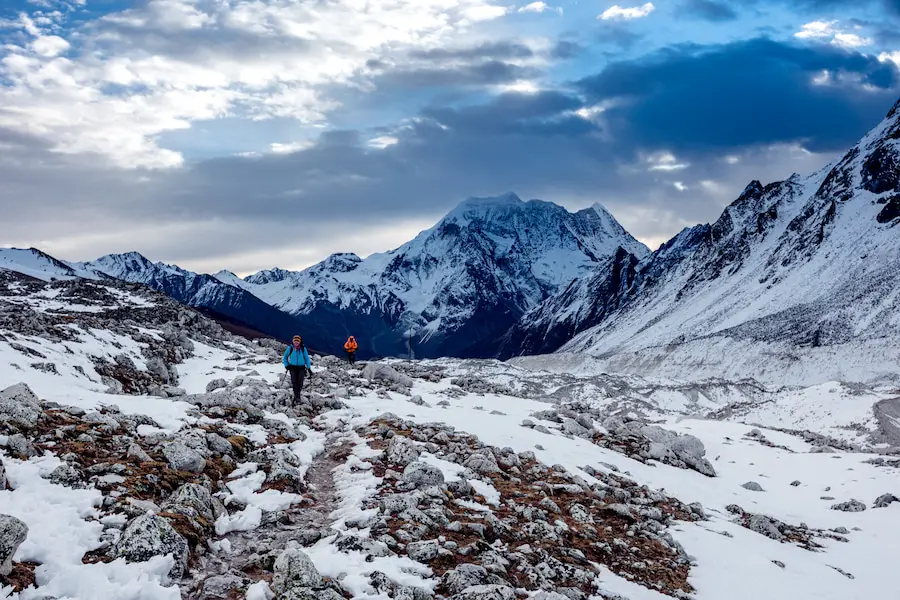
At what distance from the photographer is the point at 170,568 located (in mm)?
8469

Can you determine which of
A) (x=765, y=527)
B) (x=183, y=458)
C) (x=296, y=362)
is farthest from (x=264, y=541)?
(x=765, y=527)

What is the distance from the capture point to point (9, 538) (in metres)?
7.59

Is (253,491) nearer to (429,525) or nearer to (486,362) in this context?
(429,525)

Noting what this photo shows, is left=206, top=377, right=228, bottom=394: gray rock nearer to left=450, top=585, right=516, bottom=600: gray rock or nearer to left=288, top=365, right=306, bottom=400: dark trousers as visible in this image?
left=288, top=365, right=306, bottom=400: dark trousers

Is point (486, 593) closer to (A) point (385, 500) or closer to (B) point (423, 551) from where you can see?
(B) point (423, 551)

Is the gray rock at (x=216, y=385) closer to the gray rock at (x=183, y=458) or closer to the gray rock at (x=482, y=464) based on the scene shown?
the gray rock at (x=183, y=458)

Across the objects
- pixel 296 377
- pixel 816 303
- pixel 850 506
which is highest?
pixel 816 303

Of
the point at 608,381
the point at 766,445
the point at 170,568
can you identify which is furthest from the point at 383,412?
the point at 608,381

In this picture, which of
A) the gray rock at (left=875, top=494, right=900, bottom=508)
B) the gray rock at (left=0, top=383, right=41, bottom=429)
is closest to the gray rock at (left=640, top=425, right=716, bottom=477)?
the gray rock at (left=875, top=494, right=900, bottom=508)

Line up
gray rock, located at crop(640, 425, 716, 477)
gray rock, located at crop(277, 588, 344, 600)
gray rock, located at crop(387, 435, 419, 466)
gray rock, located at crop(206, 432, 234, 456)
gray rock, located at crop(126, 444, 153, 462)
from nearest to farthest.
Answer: gray rock, located at crop(277, 588, 344, 600), gray rock, located at crop(126, 444, 153, 462), gray rock, located at crop(206, 432, 234, 456), gray rock, located at crop(387, 435, 419, 466), gray rock, located at crop(640, 425, 716, 477)

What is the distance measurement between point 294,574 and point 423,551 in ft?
7.71

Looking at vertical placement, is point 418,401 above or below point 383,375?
below

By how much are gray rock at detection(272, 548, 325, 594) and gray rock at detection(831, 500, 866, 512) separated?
66.0 ft

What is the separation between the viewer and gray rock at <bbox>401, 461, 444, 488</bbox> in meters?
13.7
